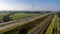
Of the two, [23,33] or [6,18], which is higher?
[23,33]

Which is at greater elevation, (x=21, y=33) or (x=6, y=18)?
(x=21, y=33)

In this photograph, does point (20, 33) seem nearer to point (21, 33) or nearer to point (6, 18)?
point (21, 33)

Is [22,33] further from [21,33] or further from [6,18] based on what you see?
[6,18]

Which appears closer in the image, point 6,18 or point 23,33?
point 23,33

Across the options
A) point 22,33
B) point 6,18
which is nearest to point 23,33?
point 22,33

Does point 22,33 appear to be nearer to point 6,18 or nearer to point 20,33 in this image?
point 20,33

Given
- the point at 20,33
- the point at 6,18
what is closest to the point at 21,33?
the point at 20,33

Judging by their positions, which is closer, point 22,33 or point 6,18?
point 22,33

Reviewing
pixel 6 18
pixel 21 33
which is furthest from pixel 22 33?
pixel 6 18
